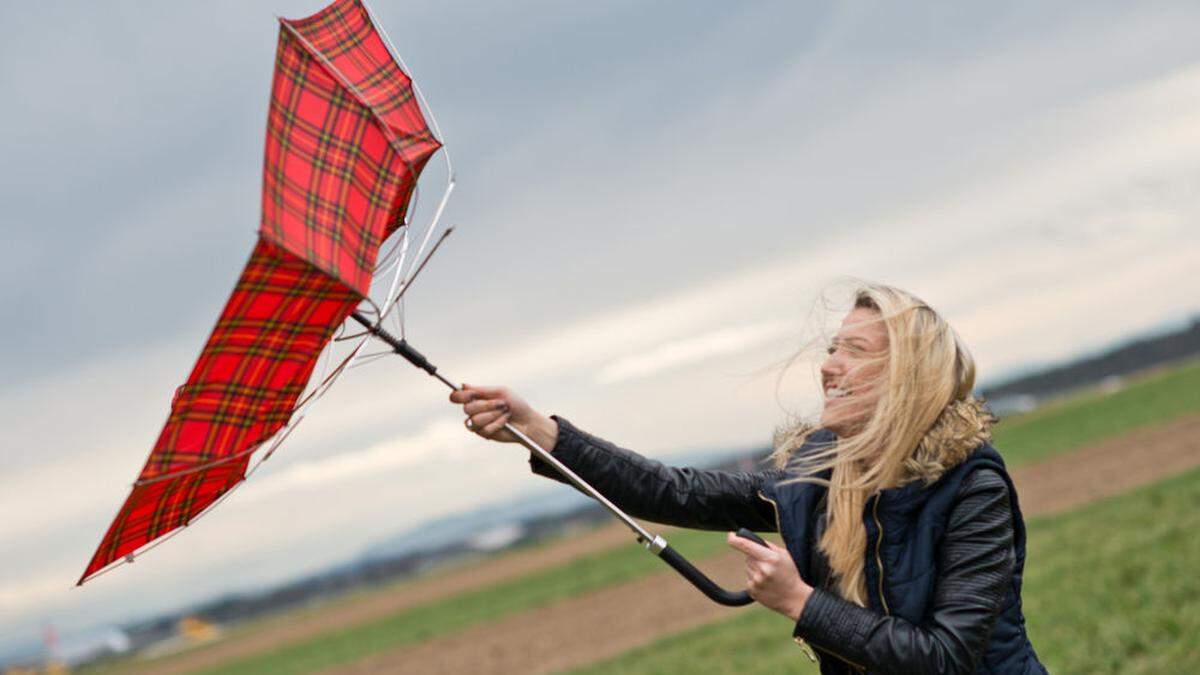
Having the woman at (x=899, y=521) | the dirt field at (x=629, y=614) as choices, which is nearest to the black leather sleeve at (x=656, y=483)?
the woman at (x=899, y=521)

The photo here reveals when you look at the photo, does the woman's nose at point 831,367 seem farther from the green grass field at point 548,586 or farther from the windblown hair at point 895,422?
the green grass field at point 548,586

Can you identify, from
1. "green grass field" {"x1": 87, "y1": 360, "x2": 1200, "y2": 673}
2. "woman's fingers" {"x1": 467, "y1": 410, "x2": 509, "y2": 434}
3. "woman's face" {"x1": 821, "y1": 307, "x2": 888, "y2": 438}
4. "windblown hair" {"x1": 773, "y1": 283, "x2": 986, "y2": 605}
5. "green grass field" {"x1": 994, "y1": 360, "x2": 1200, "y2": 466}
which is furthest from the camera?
"green grass field" {"x1": 994, "y1": 360, "x2": 1200, "y2": 466}

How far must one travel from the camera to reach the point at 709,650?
39.3ft

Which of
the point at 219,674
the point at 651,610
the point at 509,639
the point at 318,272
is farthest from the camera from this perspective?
the point at 219,674

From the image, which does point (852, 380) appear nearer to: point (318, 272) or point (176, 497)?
point (318, 272)

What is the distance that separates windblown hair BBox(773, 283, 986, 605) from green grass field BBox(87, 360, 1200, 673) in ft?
71.6

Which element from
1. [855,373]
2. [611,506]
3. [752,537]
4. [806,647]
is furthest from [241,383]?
[806,647]

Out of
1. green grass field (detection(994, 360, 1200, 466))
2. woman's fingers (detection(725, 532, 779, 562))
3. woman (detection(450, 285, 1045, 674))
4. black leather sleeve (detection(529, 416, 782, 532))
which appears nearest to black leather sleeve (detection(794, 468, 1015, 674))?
woman (detection(450, 285, 1045, 674))

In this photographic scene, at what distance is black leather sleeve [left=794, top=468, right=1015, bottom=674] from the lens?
2.53 m

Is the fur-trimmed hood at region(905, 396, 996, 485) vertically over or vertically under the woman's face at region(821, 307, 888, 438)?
under

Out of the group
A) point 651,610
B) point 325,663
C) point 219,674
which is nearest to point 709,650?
point 651,610

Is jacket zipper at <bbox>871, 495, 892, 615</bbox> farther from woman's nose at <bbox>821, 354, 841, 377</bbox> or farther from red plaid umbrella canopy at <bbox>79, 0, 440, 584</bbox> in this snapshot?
red plaid umbrella canopy at <bbox>79, 0, 440, 584</bbox>

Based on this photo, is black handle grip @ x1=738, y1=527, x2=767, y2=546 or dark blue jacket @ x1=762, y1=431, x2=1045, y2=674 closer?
dark blue jacket @ x1=762, y1=431, x2=1045, y2=674

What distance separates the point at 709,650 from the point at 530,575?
87.6 feet
